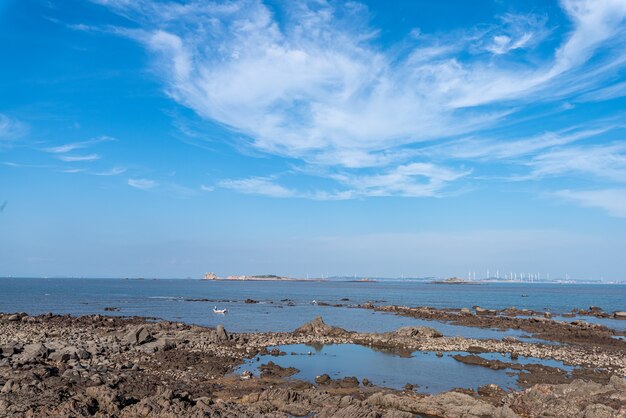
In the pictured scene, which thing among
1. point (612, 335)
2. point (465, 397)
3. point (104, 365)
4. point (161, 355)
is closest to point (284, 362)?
point (161, 355)

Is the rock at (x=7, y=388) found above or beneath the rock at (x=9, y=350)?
above

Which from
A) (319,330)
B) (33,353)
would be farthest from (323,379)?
(319,330)

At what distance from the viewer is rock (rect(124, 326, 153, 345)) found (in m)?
34.7

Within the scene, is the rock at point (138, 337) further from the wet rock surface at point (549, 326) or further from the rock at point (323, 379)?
the wet rock surface at point (549, 326)

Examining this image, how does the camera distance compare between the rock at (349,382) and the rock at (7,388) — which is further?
the rock at (349,382)

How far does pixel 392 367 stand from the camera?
3097 centimetres

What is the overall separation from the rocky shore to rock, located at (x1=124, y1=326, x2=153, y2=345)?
0.08m

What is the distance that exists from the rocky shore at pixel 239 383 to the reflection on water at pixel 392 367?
104 cm

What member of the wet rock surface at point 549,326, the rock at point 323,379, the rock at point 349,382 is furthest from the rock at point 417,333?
the rock at point 323,379

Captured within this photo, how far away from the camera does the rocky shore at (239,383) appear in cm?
1761

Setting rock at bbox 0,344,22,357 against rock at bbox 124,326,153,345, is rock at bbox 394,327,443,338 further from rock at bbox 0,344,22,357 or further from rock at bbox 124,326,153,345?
rock at bbox 0,344,22,357

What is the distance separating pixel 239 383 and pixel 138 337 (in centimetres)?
1416

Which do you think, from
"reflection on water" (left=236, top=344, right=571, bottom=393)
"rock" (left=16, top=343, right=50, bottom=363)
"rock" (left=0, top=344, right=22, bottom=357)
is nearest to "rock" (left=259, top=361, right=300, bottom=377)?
"reflection on water" (left=236, top=344, right=571, bottom=393)

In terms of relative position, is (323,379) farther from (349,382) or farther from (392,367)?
(392,367)
